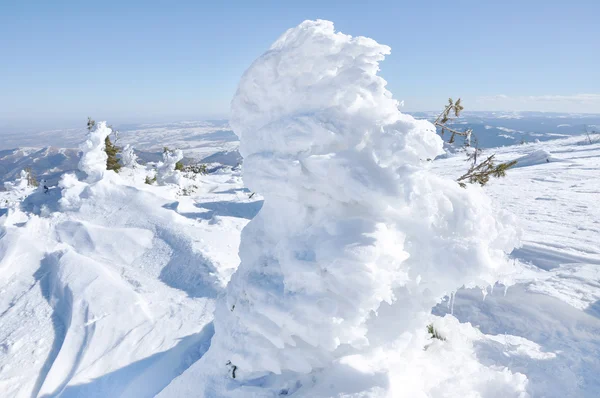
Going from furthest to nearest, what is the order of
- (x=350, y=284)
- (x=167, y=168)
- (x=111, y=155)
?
(x=111, y=155), (x=167, y=168), (x=350, y=284)

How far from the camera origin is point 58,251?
9.32m

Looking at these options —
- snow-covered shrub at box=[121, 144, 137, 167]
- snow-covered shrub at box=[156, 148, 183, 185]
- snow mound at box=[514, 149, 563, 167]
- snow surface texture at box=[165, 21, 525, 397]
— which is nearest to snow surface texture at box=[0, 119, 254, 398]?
snow surface texture at box=[165, 21, 525, 397]

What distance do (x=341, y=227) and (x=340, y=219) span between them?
0.12 meters

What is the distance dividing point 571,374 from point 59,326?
9.12 metres

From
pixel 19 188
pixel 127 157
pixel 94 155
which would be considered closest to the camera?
pixel 94 155

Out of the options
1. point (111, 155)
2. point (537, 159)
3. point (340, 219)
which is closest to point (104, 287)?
point (340, 219)

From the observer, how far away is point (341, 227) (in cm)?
353

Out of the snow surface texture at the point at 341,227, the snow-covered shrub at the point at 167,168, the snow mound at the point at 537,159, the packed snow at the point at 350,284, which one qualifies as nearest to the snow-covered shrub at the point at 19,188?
the snow-covered shrub at the point at 167,168

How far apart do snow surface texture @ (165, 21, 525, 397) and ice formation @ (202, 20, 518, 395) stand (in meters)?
0.01

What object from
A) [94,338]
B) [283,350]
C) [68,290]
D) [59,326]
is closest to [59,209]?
[68,290]

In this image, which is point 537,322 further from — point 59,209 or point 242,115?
point 59,209

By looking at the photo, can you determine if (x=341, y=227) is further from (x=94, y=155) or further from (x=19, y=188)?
(x=19, y=188)

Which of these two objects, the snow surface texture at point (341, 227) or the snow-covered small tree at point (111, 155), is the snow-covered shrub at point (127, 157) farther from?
the snow surface texture at point (341, 227)

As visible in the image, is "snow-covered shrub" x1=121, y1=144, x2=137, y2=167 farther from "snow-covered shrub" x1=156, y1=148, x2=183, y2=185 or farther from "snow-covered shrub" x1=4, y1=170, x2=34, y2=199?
"snow-covered shrub" x1=156, y1=148, x2=183, y2=185
